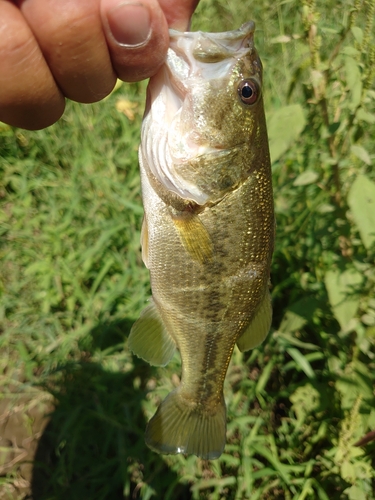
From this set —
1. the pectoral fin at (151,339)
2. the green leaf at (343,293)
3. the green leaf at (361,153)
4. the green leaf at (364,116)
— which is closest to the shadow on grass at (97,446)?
the pectoral fin at (151,339)

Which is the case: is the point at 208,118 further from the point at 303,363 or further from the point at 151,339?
the point at 303,363

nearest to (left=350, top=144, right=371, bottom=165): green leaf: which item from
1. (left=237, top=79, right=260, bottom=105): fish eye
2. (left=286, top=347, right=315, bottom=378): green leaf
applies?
(left=237, top=79, right=260, bottom=105): fish eye

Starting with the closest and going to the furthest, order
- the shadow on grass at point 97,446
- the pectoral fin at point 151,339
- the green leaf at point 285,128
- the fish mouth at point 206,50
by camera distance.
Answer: the fish mouth at point 206,50
the pectoral fin at point 151,339
the green leaf at point 285,128
the shadow on grass at point 97,446

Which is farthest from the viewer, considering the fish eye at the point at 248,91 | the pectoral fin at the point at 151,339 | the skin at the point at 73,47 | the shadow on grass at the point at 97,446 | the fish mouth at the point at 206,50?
the shadow on grass at the point at 97,446

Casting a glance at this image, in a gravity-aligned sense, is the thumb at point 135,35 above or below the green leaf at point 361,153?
above

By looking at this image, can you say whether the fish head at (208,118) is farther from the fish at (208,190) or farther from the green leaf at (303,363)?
the green leaf at (303,363)

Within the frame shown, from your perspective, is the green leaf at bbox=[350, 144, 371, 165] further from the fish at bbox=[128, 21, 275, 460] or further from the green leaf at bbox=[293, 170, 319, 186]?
the fish at bbox=[128, 21, 275, 460]
